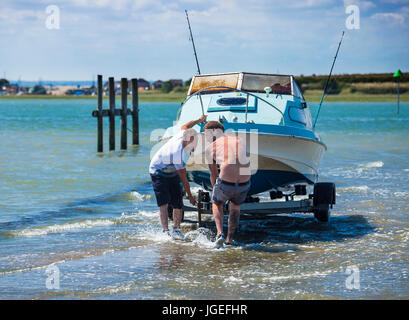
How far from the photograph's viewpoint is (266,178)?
36.3ft

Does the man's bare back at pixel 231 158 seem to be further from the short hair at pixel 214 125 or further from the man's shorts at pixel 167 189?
the man's shorts at pixel 167 189

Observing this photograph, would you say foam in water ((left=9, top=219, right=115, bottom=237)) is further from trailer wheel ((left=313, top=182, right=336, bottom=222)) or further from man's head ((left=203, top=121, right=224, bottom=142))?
trailer wheel ((left=313, top=182, right=336, bottom=222))

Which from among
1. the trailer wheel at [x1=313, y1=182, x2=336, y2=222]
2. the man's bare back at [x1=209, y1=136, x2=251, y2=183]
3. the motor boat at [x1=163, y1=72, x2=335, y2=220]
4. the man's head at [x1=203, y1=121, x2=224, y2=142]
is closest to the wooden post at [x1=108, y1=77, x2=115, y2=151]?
the motor boat at [x1=163, y1=72, x2=335, y2=220]

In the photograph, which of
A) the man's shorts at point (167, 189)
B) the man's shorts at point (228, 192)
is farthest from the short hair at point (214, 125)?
the man's shorts at point (167, 189)

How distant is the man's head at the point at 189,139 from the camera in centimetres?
1002

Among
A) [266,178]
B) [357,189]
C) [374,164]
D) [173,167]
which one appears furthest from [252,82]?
[374,164]

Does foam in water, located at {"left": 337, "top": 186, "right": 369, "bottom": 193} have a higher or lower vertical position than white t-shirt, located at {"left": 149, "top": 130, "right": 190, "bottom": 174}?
lower

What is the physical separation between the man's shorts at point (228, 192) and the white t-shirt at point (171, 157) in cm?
69

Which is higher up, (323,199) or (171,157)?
(171,157)

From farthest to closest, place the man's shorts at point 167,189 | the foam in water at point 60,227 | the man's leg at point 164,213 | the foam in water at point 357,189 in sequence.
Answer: the foam in water at point 357,189 → the foam in water at point 60,227 → the man's leg at point 164,213 → the man's shorts at point 167,189

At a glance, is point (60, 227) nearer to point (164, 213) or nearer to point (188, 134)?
point (164, 213)

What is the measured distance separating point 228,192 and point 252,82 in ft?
12.5

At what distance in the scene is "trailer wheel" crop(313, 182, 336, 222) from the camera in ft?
37.0
